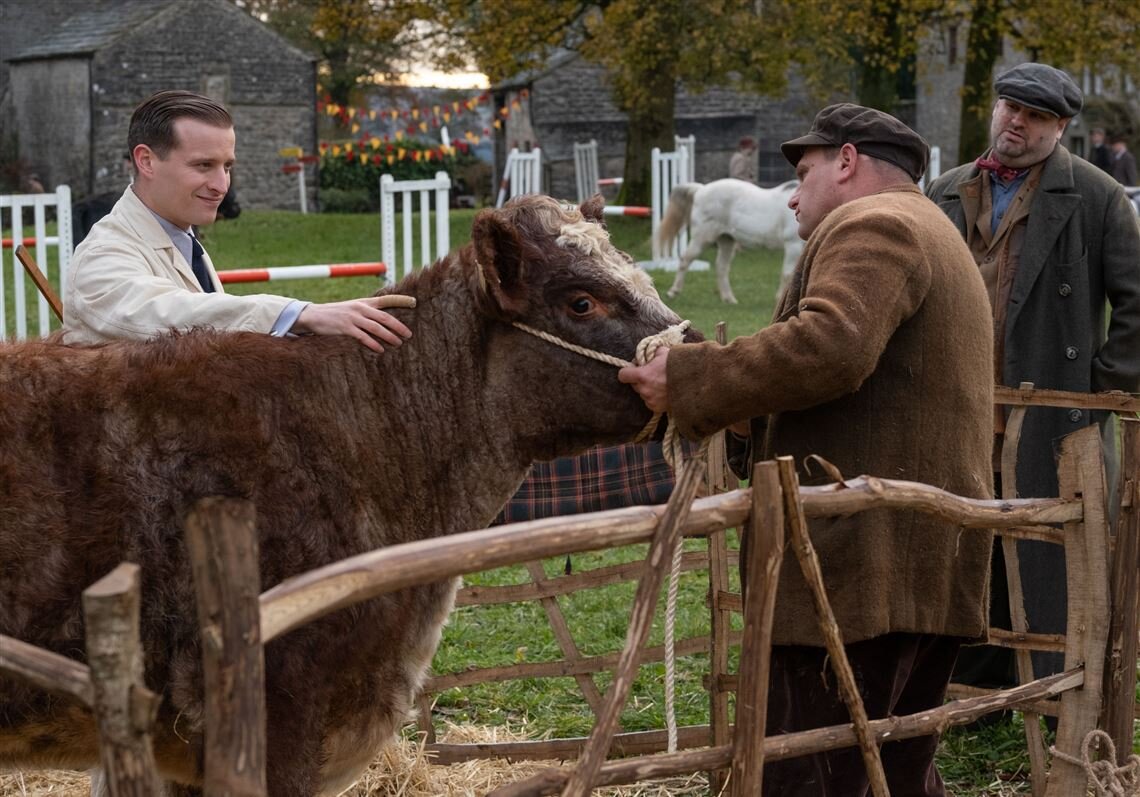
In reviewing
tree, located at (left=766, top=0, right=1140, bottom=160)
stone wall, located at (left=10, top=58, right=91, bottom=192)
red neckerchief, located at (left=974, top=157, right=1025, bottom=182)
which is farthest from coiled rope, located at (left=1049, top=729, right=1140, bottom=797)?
stone wall, located at (left=10, top=58, right=91, bottom=192)

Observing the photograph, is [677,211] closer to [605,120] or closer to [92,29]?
[605,120]

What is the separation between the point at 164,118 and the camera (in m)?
3.69

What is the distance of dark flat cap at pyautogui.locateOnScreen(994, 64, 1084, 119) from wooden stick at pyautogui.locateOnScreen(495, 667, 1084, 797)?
219cm

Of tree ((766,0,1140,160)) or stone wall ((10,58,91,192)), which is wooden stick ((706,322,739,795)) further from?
stone wall ((10,58,91,192))

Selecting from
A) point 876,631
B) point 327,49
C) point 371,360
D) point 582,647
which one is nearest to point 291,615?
point 371,360

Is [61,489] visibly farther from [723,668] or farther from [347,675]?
[723,668]

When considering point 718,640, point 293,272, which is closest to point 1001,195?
point 718,640

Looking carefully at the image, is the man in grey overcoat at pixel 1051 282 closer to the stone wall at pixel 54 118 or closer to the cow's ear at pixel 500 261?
the cow's ear at pixel 500 261

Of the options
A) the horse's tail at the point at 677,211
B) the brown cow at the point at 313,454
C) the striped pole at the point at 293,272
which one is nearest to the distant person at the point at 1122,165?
the horse's tail at the point at 677,211

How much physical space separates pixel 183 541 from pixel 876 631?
167 cm

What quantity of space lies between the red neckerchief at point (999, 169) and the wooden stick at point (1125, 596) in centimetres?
153

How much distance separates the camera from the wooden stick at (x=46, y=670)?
214cm

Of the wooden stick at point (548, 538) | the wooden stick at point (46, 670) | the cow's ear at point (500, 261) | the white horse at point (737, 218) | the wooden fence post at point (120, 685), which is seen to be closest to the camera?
the wooden fence post at point (120, 685)

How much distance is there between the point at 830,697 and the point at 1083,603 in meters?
0.90
